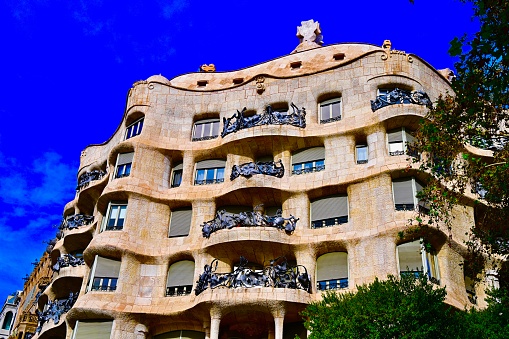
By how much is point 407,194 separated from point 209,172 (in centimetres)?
988

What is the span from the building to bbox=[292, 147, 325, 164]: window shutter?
7 centimetres

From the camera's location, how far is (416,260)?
23.8m

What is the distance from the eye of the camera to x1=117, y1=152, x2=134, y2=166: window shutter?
30.3 meters

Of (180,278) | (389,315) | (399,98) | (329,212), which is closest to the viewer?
(389,315)

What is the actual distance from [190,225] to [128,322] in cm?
531

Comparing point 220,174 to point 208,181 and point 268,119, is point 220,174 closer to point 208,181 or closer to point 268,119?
point 208,181

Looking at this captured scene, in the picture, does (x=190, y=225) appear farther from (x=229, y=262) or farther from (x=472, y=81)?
(x=472, y=81)

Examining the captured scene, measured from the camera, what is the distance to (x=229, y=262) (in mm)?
26859

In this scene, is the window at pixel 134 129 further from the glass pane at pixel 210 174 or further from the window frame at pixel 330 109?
the window frame at pixel 330 109

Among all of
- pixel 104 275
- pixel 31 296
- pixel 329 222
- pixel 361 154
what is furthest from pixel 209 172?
pixel 31 296

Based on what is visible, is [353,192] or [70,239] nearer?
[353,192]

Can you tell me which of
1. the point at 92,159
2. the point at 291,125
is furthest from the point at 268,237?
the point at 92,159

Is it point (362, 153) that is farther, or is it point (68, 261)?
point (68, 261)

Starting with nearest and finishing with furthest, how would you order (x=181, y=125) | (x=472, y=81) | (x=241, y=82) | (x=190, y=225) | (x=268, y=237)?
(x=472, y=81)
(x=268, y=237)
(x=190, y=225)
(x=181, y=125)
(x=241, y=82)
